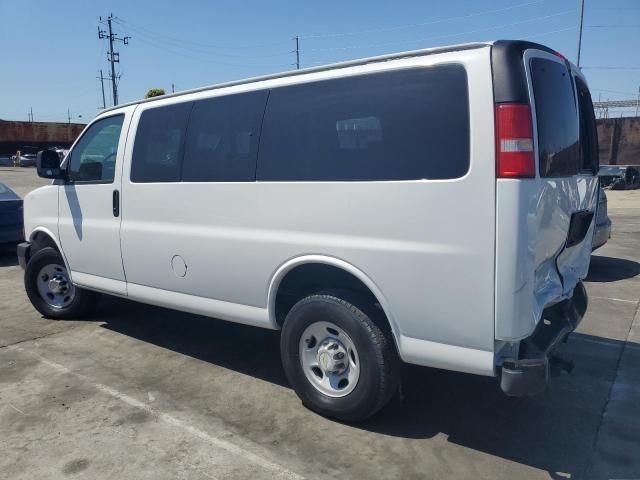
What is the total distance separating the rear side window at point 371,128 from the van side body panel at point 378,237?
2.6 inches

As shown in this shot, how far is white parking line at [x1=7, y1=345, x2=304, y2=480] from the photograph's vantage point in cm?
313

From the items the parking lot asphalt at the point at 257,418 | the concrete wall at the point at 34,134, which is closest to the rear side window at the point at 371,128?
the parking lot asphalt at the point at 257,418

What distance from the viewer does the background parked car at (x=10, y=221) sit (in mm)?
9531

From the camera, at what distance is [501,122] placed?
112 inches

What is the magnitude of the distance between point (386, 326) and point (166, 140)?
2.43 metres

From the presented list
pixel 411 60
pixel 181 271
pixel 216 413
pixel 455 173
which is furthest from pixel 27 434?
pixel 411 60

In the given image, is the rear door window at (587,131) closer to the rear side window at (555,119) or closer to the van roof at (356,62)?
the rear side window at (555,119)

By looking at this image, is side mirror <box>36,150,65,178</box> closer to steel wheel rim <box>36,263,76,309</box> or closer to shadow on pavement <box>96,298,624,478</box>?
steel wheel rim <box>36,263,76,309</box>

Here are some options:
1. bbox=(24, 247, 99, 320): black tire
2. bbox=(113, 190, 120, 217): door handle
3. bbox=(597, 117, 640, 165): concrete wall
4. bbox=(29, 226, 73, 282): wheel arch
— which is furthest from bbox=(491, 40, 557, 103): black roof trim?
bbox=(597, 117, 640, 165): concrete wall

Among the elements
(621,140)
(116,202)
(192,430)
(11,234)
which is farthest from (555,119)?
(621,140)

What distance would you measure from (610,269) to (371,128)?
22.8 ft

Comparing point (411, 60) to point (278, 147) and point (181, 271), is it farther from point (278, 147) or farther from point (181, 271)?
point (181, 271)

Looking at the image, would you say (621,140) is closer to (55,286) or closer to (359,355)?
(55,286)

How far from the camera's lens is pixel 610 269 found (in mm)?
8750
